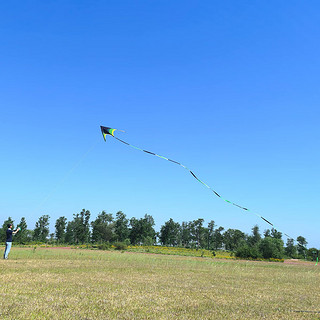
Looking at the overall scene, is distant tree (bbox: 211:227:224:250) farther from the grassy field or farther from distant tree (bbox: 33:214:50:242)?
the grassy field

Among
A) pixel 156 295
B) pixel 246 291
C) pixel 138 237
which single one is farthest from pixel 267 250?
pixel 138 237

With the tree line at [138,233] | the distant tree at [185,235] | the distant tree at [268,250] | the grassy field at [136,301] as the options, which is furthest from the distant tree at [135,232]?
the grassy field at [136,301]

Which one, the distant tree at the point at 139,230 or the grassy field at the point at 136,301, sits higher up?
the distant tree at the point at 139,230

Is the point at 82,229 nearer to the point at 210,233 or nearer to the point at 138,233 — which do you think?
the point at 138,233

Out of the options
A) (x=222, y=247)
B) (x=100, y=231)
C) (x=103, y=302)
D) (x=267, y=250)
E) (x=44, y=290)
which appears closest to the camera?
(x=103, y=302)

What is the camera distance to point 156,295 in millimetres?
8367

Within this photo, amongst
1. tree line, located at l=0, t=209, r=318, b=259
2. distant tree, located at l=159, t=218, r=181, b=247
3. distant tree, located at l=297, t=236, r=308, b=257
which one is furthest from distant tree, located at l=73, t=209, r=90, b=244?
distant tree, located at l=297, t=236, r=308, b=257

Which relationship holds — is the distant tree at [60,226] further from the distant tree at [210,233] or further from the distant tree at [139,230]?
the distant tree at [210,233]

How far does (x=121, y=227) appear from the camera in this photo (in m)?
112

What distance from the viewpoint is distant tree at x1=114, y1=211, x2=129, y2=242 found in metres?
111

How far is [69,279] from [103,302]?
3748 millimetres

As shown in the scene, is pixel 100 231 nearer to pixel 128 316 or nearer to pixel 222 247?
pixel 222 247

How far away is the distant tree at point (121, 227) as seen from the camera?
110562 millimetres

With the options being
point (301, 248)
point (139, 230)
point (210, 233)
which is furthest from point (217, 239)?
point (301, 248)
